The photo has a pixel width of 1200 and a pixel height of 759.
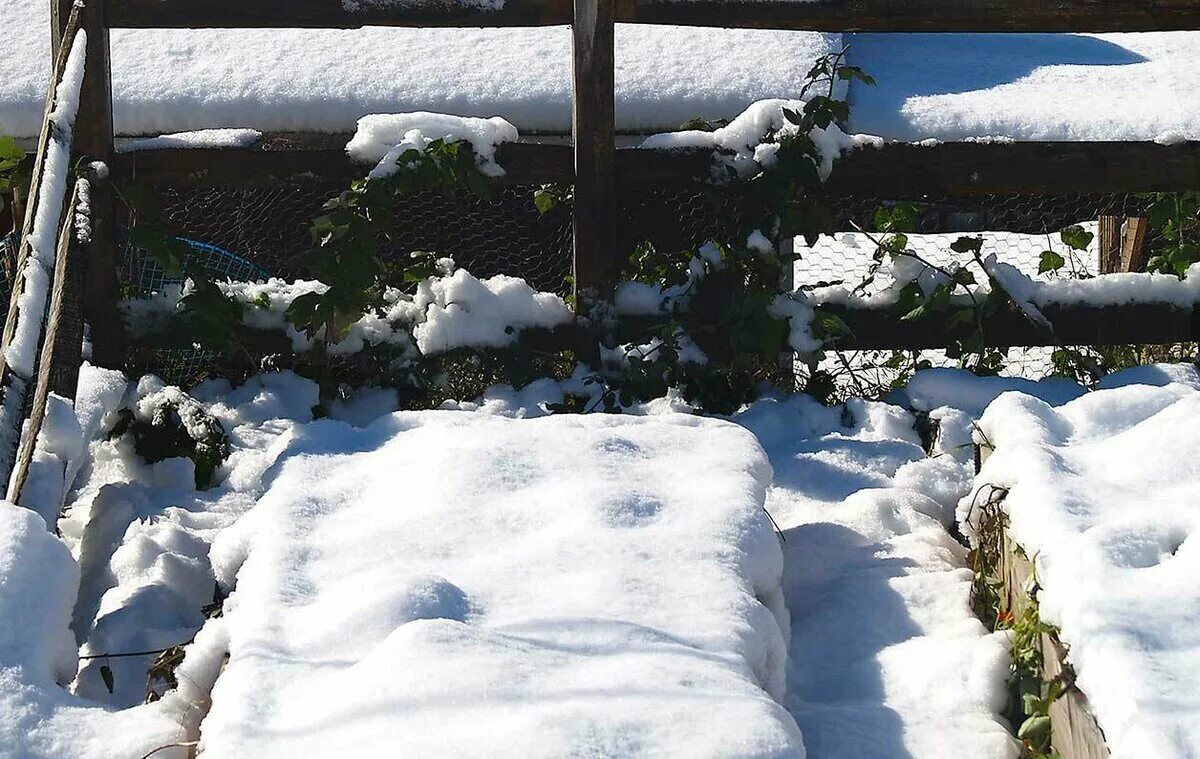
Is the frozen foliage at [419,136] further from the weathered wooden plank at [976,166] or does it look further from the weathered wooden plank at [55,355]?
the weathered wooden plank at [55,355]

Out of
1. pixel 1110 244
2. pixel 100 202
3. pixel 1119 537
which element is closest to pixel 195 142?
pixel 100 202

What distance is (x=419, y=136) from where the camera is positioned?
3828 millimetres

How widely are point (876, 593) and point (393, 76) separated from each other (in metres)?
3.88

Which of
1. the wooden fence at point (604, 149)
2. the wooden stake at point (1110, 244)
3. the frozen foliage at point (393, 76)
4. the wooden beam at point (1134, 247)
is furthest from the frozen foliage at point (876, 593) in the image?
the wooden stake at point (1110, 244)

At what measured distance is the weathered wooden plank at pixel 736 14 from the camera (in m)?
3.78

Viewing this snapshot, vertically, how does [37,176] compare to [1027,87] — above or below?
above

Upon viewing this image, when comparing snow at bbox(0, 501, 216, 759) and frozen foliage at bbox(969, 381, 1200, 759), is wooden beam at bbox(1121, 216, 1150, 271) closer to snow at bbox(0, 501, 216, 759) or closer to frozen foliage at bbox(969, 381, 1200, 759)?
frozen foliage at bbox(969, 381, 1200, 759)

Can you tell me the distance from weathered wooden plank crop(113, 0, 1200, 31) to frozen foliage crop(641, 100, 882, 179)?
0.24 meters

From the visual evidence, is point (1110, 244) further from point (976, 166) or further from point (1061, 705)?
point (1061, 705)

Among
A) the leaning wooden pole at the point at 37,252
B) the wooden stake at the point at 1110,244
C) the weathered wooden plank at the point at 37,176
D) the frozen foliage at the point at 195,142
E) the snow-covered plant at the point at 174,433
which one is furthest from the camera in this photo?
the wooden stake at the point at 1110,244

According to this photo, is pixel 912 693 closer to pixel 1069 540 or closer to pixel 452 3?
pixel 1069 540

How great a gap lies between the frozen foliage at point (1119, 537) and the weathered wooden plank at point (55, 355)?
1.94m

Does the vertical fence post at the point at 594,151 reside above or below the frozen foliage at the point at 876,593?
above

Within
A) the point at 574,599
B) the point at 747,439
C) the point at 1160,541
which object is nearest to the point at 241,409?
the point at 747,439
